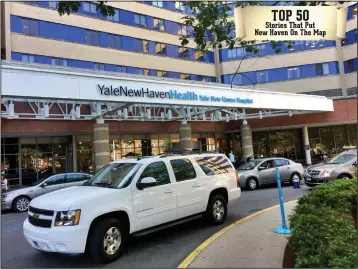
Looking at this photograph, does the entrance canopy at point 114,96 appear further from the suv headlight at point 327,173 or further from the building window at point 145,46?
the building window at point 145,46

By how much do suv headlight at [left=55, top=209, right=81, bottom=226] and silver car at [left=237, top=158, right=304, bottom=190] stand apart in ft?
37.6

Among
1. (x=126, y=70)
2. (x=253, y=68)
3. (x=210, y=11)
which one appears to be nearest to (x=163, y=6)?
(x=126, y=70)

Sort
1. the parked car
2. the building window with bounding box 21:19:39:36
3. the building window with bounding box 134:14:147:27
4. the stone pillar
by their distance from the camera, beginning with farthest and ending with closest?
1. the building window with bounding box 134:14:147:27
2. the building window with bounding box 21:19:39:36
3. the stone pillar
4. the parked car

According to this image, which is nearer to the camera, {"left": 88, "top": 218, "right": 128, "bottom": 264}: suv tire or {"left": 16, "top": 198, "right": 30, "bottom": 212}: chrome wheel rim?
{"left": 88, "top": 218, "right": 128, "bottom": 264}: suv tire

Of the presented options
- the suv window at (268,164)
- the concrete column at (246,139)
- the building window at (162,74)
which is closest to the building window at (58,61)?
the building window at (162,74)

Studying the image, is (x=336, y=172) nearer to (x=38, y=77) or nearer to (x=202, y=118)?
(x=38, y=77)

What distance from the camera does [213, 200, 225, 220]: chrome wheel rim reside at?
8695 millimetres

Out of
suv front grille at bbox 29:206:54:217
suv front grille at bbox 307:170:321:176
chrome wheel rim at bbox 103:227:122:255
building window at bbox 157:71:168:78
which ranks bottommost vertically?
chrome wheel rim at bbox 103:227:122:255

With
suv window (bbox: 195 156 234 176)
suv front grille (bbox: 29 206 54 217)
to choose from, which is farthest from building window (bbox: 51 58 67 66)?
suv front grille (bbox: 29 206 54 217)

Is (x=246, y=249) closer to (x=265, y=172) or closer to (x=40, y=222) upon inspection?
(x=40, y=222)

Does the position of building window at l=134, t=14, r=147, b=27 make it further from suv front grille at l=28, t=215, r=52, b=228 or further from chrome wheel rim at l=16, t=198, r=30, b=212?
suv front grille at l=28, t=215, r=52, b=228

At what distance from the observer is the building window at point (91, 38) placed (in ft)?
103

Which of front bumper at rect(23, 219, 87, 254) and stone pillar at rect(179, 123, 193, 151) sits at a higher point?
stone pillar at rect(179, 123, 193, 151)

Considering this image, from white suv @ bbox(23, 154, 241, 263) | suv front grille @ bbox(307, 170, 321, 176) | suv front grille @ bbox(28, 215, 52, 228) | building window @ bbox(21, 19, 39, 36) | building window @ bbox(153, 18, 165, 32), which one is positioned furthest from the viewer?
building window @ bbox(153, 18, 165, 32)
